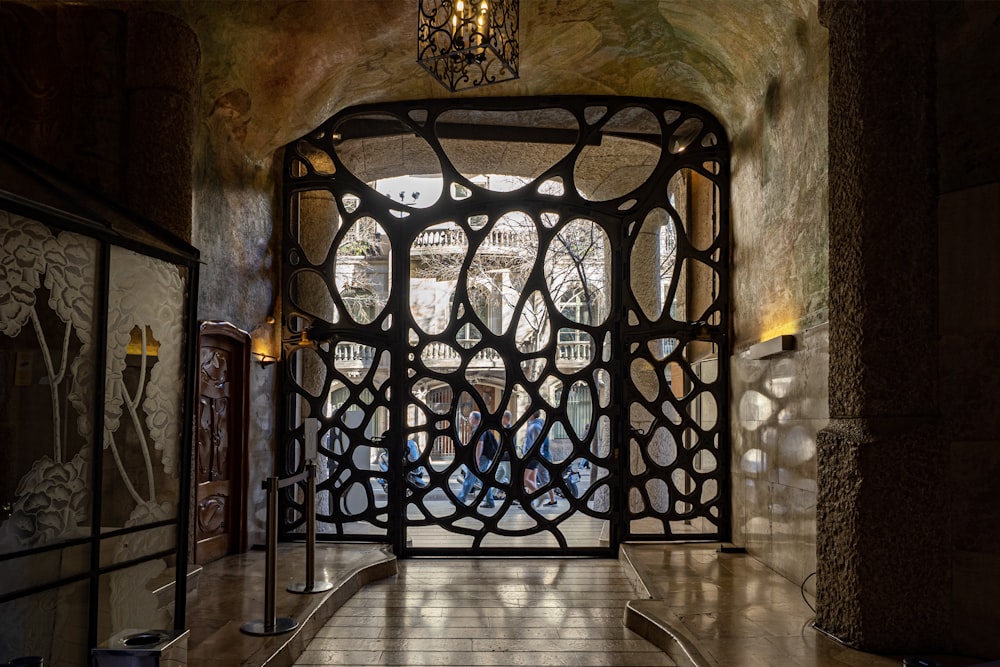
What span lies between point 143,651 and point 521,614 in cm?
322

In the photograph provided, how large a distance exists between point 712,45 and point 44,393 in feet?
18.7

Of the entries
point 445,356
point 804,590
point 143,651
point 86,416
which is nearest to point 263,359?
point 86,416

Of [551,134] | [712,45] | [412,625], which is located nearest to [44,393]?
[412,625]

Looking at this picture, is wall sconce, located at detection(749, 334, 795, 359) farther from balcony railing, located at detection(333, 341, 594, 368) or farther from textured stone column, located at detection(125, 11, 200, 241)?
balcony railing, located at detection(333, 341, 594, 368)

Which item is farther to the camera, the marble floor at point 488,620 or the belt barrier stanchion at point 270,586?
the marble floor at point 488,620

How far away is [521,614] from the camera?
540 cm

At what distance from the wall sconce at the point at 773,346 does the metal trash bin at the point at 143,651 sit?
14.3 ft

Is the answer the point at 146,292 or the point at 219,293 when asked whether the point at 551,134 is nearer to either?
the point at 219,293

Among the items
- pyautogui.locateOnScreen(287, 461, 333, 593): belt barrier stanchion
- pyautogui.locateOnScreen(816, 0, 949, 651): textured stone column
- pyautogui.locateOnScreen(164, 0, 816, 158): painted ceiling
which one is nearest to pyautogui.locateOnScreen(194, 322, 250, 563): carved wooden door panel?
pyautogui.locateOnScreen(287, 461, 333, 593): belt barrier stanchion

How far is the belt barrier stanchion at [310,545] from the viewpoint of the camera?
17.5ft

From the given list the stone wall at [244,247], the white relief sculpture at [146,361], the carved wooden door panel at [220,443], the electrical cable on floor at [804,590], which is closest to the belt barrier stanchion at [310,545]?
the carved wooden door panel at [220,443]

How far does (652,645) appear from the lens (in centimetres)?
472

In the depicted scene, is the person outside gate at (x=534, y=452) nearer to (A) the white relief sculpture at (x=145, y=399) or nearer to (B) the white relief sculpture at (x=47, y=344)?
(A) the white relief sculpture at (x=145, y=399)

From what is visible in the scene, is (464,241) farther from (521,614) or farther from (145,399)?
(145,399)
